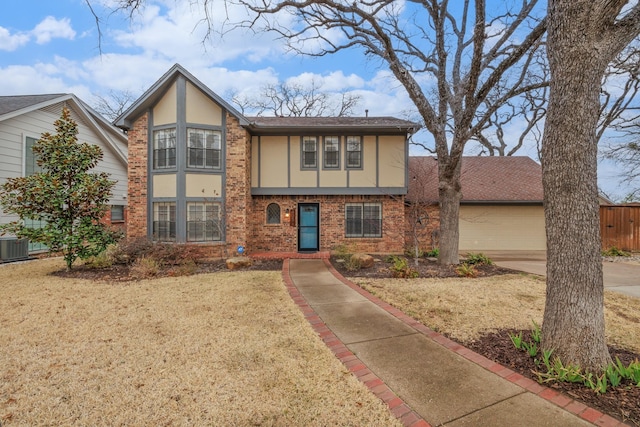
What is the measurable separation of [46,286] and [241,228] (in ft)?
16.7

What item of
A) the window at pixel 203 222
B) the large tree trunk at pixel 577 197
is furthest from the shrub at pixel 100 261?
the large tree trunk at pixel 577 197

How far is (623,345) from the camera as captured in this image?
3771 mm

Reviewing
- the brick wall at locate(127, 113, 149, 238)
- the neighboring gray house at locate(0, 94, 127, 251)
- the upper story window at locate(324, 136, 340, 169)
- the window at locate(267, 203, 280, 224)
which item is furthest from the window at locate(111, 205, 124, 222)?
the upper story window at locate(324, 136, 340, 169)

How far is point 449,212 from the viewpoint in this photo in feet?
28.7

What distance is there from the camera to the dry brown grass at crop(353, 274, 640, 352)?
4238 mm

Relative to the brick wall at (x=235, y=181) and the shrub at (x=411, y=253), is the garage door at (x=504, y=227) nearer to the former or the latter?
the shrub at (x=411, y=253)

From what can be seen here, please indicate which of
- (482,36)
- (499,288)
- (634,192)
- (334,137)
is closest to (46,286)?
(334,137)

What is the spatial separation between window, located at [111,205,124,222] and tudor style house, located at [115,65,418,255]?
4.76 metres

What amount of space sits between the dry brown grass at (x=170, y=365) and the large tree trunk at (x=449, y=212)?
566cm

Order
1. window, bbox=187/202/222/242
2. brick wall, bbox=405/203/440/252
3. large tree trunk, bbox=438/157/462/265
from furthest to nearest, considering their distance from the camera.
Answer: brick wall, bbox=405/203/440/252
window, bbox=187/202/222/242
large tree trunk, bbox=438/157/462/265

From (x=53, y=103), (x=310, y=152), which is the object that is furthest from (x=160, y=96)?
(x=310, y=152)

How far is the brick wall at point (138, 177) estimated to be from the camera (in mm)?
10062

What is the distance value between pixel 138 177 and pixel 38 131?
435 centimetres

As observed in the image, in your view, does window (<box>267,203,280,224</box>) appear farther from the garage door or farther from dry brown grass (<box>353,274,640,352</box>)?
the garage door
